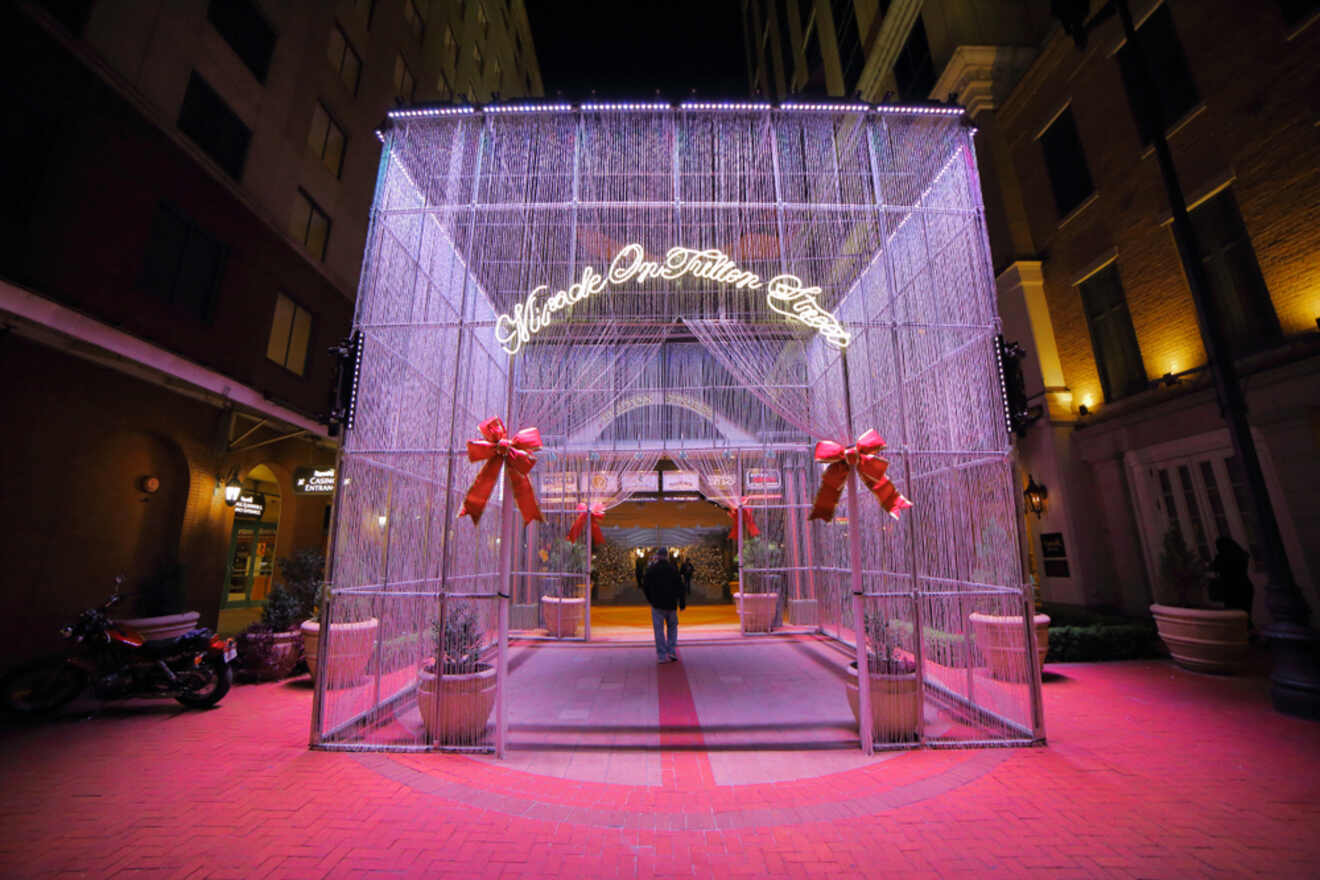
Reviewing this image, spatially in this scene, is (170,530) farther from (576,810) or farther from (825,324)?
(825,324)

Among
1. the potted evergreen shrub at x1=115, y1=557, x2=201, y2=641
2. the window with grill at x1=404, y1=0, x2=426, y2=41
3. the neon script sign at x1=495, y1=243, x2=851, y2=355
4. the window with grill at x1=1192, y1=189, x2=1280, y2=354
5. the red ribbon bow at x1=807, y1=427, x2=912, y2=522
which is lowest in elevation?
the potted evergreen shrub at x1=115, y1=557, x2=201, y2=641

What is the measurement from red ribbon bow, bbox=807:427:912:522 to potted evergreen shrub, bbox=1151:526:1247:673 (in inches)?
202

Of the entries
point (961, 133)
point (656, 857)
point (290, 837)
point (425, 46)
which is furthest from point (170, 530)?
point (425, 46)

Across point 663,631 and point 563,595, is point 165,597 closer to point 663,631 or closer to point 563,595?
point 563,595

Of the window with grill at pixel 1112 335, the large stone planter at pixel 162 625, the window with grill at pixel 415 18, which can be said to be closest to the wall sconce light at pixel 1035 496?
the window with grill at pixel 1112 335

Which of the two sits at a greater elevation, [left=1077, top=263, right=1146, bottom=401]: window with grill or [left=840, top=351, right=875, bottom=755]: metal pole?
[left=1077, top=263, right=1146, bottom=401]: window with grill

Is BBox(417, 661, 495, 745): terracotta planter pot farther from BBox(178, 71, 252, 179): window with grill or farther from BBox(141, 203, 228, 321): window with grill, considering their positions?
BBox(178, 71, 252, 179): window with grill

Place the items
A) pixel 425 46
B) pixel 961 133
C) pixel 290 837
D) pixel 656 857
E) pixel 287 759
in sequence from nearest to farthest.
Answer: pixel 656 857 → pixel 290 837 → pixel 287 759 → pixel 961 133 → pixel 425 46

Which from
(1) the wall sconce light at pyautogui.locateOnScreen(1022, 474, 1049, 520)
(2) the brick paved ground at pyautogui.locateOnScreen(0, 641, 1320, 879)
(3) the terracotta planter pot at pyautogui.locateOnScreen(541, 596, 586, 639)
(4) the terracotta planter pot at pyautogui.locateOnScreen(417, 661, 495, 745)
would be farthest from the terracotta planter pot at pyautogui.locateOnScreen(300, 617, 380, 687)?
(1) the wall sconce light at pyautogui.locateOnScreen(1022, 474, 1049, 520)

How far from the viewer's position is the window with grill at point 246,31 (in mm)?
9250

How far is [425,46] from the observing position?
16.2 metres

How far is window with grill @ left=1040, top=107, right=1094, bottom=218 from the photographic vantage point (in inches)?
428

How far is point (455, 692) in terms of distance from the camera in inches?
185

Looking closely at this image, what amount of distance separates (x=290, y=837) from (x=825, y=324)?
595 cm
